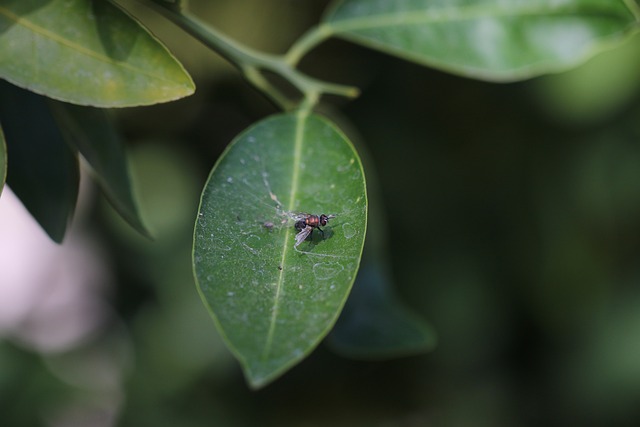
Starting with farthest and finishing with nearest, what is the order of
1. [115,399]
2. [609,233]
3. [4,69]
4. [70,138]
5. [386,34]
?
[115,399] < [609,233] < [386,34] < [70,138] < [4,69]

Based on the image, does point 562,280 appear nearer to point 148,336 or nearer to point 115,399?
point 148,336

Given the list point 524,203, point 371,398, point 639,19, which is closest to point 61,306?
point 371,398

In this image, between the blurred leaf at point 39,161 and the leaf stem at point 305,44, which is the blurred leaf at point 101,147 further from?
the leaf stem at point 305,44

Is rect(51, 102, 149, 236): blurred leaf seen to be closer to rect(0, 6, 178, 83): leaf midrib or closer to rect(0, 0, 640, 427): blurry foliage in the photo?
rect(0, 6, 178, 83): leaf midrib

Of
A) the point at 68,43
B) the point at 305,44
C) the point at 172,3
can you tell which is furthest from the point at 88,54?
the point at 305,44

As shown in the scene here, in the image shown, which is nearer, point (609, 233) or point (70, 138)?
point (70, 138)

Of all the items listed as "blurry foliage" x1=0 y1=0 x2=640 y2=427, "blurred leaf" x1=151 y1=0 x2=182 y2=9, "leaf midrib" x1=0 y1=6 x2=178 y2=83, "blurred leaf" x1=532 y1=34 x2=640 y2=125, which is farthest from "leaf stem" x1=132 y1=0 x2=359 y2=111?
"blurry foliage" x1=0 y1=0 x2=640 y2=427
